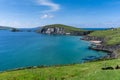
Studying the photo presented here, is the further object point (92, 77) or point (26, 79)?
point (26, 79)

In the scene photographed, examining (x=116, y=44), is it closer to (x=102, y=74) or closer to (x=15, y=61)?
(x=15, y=61)

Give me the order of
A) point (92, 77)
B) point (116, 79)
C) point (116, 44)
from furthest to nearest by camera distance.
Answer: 1. point (116, 44)
2. point (92, 77)
3. point (116, 79)

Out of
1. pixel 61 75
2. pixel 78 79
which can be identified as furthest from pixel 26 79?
pixel 78 79

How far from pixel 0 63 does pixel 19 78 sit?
4001 inches

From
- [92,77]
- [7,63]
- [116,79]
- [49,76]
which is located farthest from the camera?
[7,63]

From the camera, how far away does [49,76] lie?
→ 167 feet

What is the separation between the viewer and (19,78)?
176ft

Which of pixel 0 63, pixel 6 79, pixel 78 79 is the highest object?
pixel 78 79

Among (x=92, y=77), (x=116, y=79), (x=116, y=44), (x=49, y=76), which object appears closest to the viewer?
(x=116, y=79)

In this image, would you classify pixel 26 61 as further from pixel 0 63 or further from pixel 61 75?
pixel 61 75

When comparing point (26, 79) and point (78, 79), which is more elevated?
point (78, 79)

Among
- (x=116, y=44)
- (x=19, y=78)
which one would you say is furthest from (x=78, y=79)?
(x=116, y=44)

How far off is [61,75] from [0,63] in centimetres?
10686

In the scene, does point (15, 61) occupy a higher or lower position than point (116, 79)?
lower
